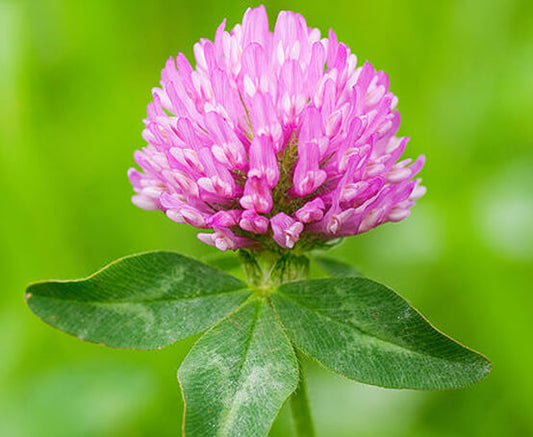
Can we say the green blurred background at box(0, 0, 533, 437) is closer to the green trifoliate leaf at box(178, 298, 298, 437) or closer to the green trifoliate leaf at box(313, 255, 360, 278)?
the green trifoliate leaf at box(313, 255, 360, 278)

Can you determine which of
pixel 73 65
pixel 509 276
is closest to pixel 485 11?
pixel 509 276

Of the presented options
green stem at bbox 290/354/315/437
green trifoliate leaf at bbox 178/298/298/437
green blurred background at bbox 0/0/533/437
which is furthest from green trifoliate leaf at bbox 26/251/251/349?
green blurred background at bbox 0/0/533/437

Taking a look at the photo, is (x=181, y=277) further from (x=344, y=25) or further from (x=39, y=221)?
(x=344, y=25)

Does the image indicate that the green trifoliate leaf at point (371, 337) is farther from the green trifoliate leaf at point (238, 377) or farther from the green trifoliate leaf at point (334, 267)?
the green trifoliate leaf at point (334, 267)

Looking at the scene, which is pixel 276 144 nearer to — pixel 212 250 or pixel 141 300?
pixel 141 300

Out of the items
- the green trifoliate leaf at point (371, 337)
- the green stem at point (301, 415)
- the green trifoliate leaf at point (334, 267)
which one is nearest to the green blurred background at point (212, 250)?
the green trifoliate leaf at point (334, 267)

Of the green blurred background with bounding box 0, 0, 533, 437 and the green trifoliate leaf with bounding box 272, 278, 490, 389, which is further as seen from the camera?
the green blurred background with bounding box 0, 0, 533, 437
